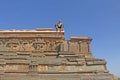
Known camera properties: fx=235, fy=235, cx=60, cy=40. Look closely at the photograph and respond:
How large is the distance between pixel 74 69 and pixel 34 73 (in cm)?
402

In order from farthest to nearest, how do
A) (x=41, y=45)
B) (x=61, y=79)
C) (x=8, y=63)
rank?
1. (x=41, y=45)
2. (x=8, y=63)
3. (x=61, y=79)

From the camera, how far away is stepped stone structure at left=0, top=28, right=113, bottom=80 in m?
21.7

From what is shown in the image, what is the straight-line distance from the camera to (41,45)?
29.8 meters

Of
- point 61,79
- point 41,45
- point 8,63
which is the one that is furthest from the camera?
point 41,45

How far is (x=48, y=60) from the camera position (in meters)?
23.8

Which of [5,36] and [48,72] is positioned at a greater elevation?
[5,36]

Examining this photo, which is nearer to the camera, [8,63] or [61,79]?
[61,79]

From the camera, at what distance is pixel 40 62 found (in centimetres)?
2322

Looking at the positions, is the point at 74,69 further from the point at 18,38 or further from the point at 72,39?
the point at 18,38

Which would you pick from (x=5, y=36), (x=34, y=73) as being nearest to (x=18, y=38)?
(x=5, y=36)

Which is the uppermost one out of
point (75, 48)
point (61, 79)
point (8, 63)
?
point (75, 48)

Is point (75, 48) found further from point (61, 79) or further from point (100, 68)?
point (61, 79)

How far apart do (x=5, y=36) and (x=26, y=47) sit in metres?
3.29

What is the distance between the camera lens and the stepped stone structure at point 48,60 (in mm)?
21719
